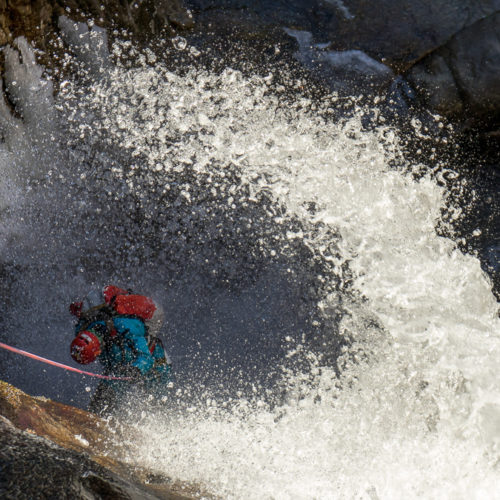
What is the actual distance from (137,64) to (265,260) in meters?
1.69

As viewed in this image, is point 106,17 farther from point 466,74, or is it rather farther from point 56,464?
point 56,464

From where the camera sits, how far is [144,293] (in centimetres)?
292

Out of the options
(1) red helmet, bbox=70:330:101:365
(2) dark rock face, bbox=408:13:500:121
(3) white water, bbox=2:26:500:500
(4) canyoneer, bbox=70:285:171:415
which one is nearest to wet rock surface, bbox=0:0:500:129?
(2) dark rock face, bbox=408:13:500:121

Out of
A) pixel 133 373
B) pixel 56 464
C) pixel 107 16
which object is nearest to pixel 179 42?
pixel 107 16

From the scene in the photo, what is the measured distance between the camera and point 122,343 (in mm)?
2361

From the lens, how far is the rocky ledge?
1.18 meters

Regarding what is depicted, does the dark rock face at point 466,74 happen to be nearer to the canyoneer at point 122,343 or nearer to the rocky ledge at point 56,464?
the canyoneer at point 122,343

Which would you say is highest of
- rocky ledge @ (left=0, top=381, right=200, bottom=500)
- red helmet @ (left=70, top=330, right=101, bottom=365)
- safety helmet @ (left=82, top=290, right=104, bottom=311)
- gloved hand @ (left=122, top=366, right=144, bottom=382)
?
safety helmet @ (left=82, top=290, right=104, bottom=311)

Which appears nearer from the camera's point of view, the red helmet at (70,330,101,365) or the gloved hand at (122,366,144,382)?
the red helmet at (70,330,101,365)

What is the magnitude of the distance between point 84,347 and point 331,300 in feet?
5.22

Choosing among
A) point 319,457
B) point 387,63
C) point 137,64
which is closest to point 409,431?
point 319,457

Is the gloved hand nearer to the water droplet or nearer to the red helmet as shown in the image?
the red helmet

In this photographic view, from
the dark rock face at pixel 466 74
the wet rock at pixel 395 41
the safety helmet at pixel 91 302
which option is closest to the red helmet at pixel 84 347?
the safety helmet at pixel 91 302

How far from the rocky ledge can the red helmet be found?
0.30m
